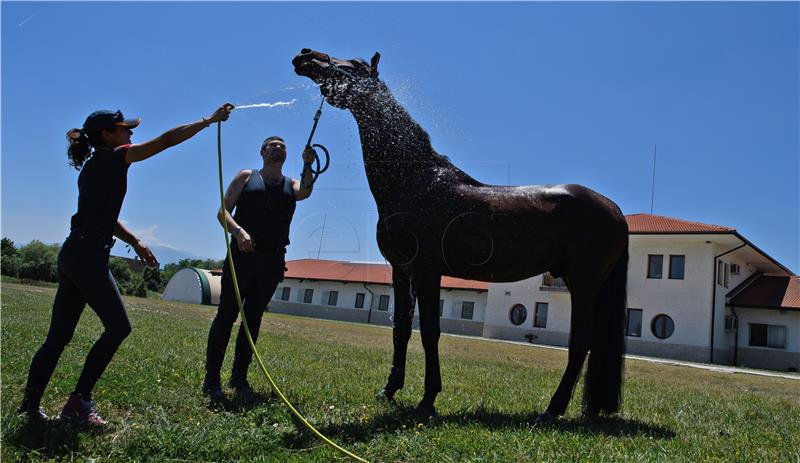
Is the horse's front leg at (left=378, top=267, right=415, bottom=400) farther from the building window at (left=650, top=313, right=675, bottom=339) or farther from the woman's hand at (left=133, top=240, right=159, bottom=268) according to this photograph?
the building window at (left=650, top=313, right=675, bottom=339)

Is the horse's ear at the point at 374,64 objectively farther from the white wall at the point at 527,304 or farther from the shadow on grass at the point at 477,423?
the white wall at the point at 527,304

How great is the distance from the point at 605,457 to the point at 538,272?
6.17 feet

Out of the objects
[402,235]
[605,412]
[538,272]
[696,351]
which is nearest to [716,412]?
[605,412]

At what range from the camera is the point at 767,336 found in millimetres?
31438

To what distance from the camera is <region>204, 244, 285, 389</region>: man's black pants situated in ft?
16.9

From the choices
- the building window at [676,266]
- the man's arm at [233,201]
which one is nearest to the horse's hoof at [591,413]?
the man's arm at [233,201]

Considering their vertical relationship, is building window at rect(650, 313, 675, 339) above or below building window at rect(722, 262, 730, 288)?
below

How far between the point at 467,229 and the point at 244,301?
2272 mm

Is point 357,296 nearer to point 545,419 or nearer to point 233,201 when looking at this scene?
point 233,201

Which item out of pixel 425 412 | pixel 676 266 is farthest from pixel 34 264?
pixel 425 412

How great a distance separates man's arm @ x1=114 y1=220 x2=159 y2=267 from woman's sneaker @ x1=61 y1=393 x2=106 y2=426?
1.08 m

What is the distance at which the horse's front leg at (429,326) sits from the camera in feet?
15.8

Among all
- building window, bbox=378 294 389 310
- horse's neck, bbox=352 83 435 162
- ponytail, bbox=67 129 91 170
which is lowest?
building window, bbox=378 294 389 310

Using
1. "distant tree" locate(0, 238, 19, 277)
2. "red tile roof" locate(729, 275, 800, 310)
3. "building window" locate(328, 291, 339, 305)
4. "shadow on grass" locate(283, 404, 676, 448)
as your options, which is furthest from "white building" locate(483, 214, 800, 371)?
"distant tree" locate(0, 238, 19, 277)
